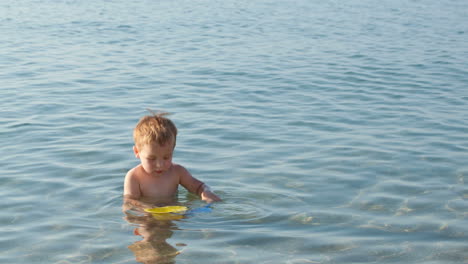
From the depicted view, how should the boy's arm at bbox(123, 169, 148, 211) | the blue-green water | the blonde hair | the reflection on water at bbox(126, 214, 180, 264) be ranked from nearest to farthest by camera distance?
the reflection on water at bbox(126, 214, 180, 264)
the blue-green water
the blonde hair
the boy's arm at bbox(123, 169, 148, 211)

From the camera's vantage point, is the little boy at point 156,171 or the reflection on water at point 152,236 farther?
the little boy at point 156,171

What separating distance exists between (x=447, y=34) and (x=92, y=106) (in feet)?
38.0

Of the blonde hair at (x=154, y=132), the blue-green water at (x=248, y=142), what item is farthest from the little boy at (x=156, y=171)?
the blue-green water at (x=248, y=142)

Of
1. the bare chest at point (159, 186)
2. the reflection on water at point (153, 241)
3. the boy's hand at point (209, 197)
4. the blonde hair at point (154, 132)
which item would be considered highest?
the blonde hair at point (154, 132)

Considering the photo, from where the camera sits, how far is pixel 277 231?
5.55 meters

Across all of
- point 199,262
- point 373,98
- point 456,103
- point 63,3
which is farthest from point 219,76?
point 63,3

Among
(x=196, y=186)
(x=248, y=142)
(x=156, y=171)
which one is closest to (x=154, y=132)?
(x=156, y=171)

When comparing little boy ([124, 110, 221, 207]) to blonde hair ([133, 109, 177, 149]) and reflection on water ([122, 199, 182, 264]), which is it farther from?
reflection on water ([122, 199, 182, 264])

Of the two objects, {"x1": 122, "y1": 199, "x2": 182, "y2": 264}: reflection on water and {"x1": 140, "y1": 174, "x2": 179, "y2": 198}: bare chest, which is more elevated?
{"x1": 140, "y1": 174, "x2": 179, "y2": 198}: bare chest

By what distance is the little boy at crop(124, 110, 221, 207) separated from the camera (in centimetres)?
568

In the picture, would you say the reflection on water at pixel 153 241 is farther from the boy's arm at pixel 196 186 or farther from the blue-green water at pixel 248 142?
the boy's arm at pixel 196 186

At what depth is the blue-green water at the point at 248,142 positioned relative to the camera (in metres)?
5.36

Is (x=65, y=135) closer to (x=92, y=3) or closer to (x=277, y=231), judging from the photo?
(x=277, y=231)

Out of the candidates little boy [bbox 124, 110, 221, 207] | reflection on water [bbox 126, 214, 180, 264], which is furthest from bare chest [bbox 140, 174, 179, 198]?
reflection on water [bbox 126, 214, 180, 264]
